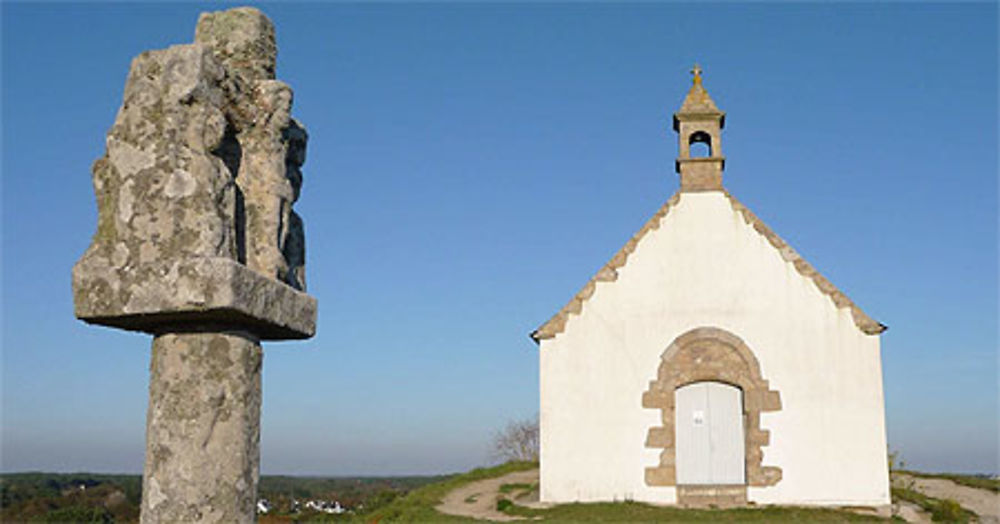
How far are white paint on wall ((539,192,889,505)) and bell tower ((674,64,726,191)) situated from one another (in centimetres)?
70

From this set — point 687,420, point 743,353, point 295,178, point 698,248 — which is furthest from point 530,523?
point 295,178

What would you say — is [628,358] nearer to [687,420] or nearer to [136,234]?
[687,420]

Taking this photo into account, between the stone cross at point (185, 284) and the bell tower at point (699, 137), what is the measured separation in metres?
16.3

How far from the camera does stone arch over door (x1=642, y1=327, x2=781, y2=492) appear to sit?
17.2 meters

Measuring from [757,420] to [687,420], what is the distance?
4.51ft

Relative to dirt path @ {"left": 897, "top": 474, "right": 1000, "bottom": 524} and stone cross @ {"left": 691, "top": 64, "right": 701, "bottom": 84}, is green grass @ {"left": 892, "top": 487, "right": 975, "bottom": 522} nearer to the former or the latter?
dirt path @ {"left": 897, "top": 474, "right": 1000, "bottom": 524}

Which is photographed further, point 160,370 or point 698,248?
point 698,248

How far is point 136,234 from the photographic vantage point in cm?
363

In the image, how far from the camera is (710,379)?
699 inches

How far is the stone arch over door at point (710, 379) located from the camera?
17250 mm

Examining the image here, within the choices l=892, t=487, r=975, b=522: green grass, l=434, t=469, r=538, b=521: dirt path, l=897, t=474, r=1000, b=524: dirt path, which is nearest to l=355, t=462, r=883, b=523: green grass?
l=434, t=469, r=538, b=521: dirt path

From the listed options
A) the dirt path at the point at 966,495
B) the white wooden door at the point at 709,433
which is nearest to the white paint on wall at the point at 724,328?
the white wooden door at the point at 709,433

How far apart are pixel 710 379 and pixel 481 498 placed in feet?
20.0

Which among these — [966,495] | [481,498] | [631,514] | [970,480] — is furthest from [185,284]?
[970,480]
